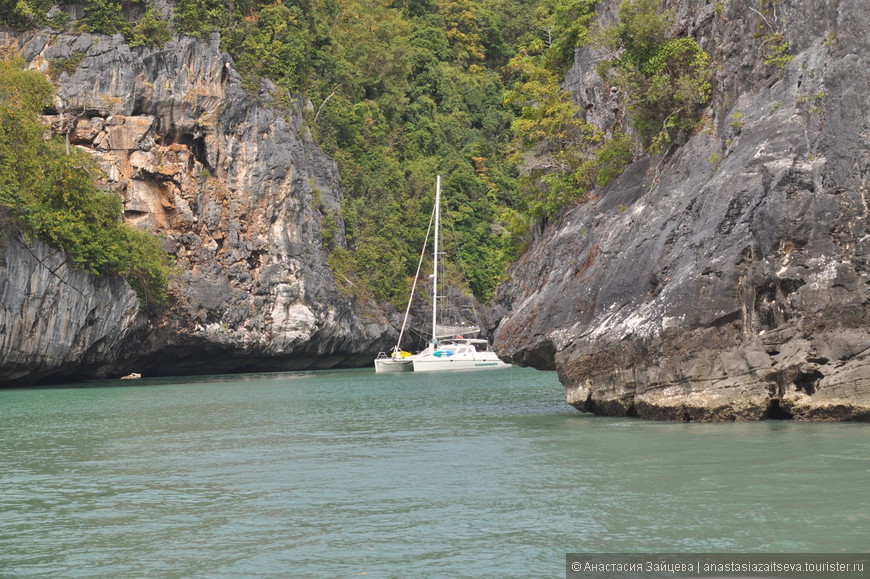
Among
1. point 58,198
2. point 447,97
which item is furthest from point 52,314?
point 447,97

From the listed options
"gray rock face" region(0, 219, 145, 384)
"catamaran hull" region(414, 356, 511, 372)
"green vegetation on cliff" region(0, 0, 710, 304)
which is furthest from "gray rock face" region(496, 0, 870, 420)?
"catamaran hull" region(414, 356, 511, 372)

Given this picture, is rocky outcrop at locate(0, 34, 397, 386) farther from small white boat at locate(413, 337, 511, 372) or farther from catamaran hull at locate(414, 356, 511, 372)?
catamaran hull at locate(414, 356, 511, 372)

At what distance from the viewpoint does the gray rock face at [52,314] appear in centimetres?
3553

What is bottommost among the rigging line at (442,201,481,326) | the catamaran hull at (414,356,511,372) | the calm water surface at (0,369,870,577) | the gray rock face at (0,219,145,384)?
the calm water surface at (0,369,870,577)

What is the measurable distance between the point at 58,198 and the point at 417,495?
101ft

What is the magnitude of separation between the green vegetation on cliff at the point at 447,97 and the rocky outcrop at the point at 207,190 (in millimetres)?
1868

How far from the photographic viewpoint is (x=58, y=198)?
37594mm

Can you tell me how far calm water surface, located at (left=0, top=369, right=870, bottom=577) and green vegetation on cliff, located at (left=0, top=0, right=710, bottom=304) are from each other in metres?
8.15

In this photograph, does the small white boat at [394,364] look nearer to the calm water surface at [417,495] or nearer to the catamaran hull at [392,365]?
the catamaran hull at [392,365]

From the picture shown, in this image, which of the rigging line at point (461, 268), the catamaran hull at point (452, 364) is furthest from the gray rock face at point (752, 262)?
the rigging line at point (461, 268)

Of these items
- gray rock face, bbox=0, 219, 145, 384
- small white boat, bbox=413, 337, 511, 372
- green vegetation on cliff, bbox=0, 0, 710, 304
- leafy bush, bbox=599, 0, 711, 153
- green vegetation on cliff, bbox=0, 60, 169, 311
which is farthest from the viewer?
small white boat, bbox=413, 337, 511, 372

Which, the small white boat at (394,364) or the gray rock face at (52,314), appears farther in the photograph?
the small white boat at (394,364)

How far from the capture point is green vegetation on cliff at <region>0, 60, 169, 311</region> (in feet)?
118

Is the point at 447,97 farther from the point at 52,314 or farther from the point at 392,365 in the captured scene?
the point at 52,314
